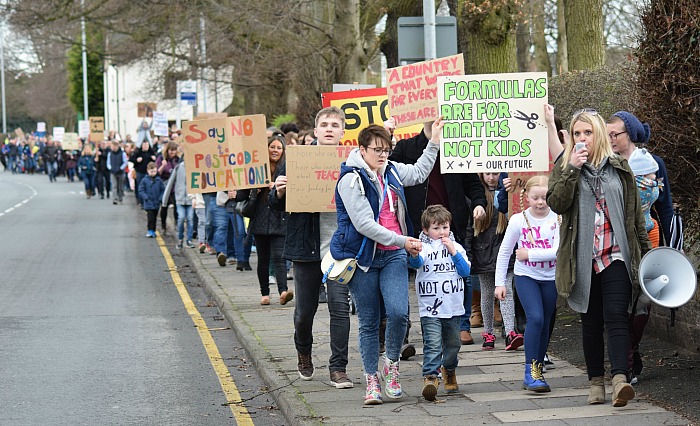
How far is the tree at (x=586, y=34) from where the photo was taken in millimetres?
19891

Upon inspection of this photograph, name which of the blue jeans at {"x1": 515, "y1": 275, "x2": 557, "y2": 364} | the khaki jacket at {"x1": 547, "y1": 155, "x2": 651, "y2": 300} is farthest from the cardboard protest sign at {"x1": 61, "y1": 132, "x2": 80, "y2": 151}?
the khaki jacket at {"x1": 547, "y1": 155, "x2": 651, "y2": 300}

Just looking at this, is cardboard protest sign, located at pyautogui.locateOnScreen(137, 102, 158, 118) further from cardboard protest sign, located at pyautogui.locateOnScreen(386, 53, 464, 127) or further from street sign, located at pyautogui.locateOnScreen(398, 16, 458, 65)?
cardboard protest sign, located at pyautogui.locateOnScreen(386, 53, 464, 127)

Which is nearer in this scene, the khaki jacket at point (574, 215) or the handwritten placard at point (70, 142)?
the khaki jacket at point (574, 215)

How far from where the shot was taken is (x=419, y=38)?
43.1ft

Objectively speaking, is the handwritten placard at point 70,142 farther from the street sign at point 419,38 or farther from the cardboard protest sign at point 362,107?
the cardboard protest sign at point 362,107

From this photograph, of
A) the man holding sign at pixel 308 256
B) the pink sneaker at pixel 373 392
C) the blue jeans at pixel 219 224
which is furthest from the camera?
the blue jeans at pixel 219 224

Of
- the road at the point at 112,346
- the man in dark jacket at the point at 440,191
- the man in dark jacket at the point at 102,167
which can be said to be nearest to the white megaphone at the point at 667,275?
the man in dark jacket at the point at 440,191

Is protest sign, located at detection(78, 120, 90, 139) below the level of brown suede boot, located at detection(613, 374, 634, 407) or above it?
above

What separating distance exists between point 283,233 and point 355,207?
4.50 meters

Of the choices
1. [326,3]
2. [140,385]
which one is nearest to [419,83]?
[140,385]

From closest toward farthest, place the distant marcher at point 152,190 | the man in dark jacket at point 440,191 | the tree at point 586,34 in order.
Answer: the man in dark jacket at point 440,191 < the tree at point 586,34 < the distant marcher at point 152,190

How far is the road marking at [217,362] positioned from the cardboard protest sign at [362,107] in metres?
2.45

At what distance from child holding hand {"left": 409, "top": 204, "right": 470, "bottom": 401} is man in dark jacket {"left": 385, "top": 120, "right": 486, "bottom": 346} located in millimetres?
880

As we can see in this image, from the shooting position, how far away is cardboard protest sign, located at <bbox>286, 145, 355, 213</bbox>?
27.2 ft
